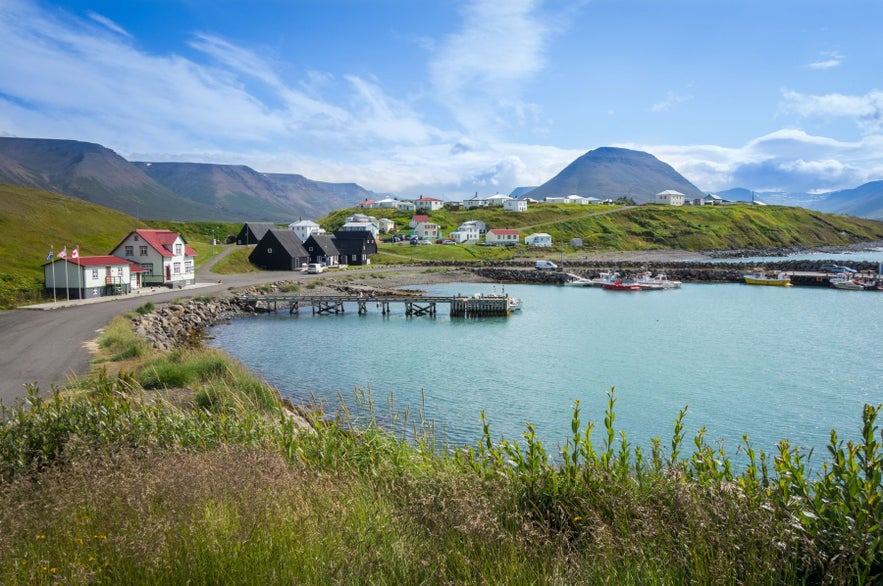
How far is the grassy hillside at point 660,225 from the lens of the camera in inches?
4953

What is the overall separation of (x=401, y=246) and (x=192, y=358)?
288 ft

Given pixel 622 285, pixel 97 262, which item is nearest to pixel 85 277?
pixel 97 262

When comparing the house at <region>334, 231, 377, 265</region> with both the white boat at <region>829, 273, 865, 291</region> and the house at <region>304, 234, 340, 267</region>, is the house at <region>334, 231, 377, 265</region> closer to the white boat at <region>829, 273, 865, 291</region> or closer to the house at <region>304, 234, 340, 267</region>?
the house at <region>304, 234, 340, 267</region>

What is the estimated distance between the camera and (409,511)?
5.71 m

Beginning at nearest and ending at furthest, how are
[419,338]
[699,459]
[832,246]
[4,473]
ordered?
[699,459] < [4,473] < [419,338] < [832,246]

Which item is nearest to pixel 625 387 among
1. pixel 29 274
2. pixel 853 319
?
pixel 853 319

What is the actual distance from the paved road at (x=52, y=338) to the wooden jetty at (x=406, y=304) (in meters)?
6.74

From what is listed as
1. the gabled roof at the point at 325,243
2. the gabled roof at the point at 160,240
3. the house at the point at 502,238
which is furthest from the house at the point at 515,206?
the gabled roof at the point at 160,240

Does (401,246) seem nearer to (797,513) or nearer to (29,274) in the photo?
(29,274)

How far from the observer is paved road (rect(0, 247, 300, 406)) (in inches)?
777

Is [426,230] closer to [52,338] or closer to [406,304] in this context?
[406,304]

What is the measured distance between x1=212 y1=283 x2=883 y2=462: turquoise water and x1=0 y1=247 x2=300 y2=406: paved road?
23.6 feet

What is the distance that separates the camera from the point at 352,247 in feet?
287

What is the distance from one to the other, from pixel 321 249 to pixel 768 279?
5970 cm
